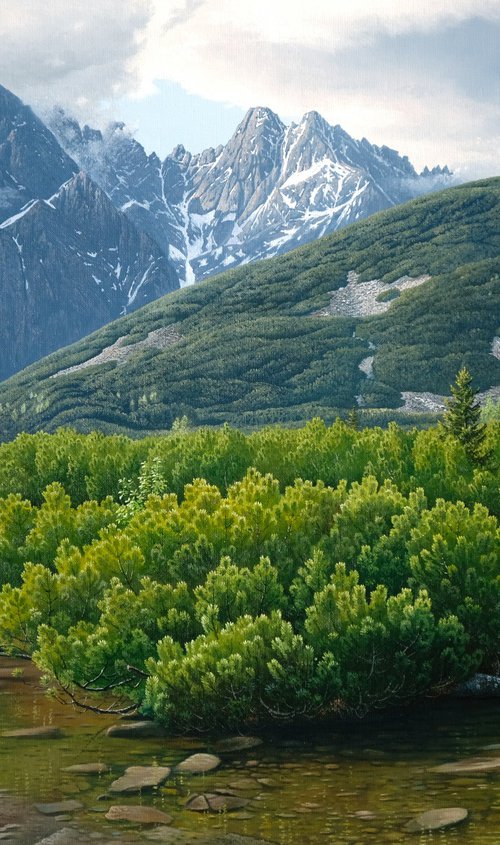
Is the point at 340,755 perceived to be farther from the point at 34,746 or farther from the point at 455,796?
the point at 34,746

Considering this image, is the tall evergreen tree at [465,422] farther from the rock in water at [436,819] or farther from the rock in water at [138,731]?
the rock in water at [436,819]

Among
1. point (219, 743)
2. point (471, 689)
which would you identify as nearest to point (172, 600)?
point (219, 743)

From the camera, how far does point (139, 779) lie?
2422 cm

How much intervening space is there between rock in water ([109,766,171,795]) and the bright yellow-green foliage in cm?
344

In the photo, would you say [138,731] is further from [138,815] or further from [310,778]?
[138,815]

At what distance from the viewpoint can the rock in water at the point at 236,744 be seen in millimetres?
27094

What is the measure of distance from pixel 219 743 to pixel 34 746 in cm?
552

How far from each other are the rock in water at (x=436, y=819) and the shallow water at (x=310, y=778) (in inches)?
8.8

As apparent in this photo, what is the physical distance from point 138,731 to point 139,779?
18.3 feet

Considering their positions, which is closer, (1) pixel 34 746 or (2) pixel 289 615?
(1) pixel 34 746

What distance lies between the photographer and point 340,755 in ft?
85.7

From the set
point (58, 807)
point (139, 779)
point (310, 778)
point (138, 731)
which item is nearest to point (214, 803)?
point (139, 779)

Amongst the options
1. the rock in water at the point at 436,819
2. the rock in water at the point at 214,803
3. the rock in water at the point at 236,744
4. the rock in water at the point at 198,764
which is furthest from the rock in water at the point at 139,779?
the rock in water at the point at 436,819

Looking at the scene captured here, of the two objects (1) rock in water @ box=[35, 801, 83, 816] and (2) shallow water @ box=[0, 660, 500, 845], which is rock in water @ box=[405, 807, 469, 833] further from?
(1) rock in water @ box=[35, 801, 83, 816]
